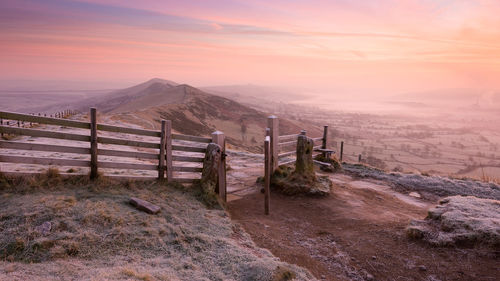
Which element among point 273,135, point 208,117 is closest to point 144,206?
point 273,135

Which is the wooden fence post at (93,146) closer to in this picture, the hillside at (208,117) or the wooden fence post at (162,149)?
the wooden fence post at (162,149)

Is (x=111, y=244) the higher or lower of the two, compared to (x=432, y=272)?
higher

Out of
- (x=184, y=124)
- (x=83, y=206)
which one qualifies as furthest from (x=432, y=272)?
(x=184, y=124)

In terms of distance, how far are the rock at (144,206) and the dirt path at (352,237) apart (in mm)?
2148

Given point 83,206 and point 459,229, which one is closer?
point 83,206

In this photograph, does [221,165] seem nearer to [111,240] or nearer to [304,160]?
[304,160]

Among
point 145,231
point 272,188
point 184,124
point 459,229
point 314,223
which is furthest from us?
point 184,124

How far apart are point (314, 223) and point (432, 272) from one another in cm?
289

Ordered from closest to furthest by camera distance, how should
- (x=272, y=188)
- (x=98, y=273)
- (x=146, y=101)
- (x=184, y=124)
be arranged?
(x=98, y=273) → (x=272, y=188) → (x=184, y=124) → (x=146, y=101)

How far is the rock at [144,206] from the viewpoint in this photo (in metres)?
6.00

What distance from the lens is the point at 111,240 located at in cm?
477

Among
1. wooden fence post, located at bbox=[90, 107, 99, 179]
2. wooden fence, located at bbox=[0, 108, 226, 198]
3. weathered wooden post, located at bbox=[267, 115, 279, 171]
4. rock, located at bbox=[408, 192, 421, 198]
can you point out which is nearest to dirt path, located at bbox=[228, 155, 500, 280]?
rock, located at bbox=[408, 192, 421, 198]

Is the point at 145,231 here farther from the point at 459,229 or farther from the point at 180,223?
the point at 459,229

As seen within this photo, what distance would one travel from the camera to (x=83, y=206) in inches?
218
